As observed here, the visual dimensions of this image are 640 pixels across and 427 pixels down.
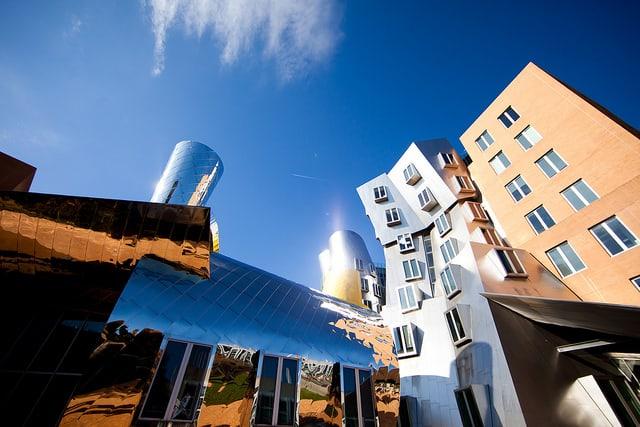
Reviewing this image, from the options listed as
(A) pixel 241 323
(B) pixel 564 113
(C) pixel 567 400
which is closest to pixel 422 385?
(C) pixel 567 400

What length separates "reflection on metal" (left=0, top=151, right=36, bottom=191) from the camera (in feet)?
38.5

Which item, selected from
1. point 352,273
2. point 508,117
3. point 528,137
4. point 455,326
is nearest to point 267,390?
point 455,326

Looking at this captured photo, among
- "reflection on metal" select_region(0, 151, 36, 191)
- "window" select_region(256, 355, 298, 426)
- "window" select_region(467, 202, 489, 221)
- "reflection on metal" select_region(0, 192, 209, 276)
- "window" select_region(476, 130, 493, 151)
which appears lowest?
"window" select_region(256, 355, 298, 426)

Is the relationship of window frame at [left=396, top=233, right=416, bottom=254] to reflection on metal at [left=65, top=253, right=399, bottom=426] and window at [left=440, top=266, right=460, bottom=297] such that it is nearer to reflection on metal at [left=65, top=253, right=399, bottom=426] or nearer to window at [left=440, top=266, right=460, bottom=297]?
window at [left=440, top=266, right=460, bottom=297]

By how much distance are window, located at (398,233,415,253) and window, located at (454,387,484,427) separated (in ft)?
33.5

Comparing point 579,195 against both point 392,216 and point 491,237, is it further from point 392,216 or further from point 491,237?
point 392,216

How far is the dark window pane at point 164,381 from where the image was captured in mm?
5871

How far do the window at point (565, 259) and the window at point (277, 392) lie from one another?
13696 mm

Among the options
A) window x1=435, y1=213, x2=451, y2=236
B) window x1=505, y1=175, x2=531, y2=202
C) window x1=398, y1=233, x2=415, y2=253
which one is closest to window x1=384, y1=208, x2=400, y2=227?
window x1=398, y1=233, x2=415, y2=253

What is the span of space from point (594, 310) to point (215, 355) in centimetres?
1100

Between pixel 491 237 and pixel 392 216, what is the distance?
844 cm

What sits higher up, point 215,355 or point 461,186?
point 461,186

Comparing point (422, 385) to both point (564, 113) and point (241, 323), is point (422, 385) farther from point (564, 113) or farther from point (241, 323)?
point (564, 113)

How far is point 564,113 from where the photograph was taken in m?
15.4
